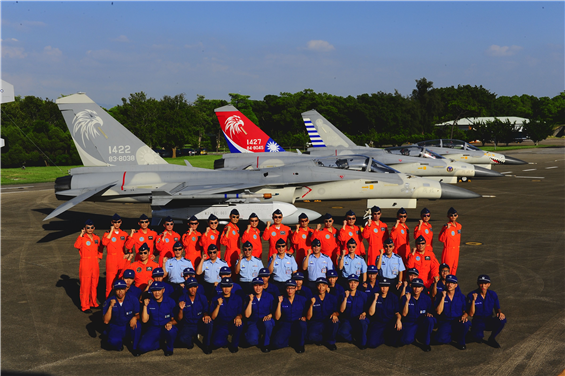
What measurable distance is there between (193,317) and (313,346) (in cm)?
192

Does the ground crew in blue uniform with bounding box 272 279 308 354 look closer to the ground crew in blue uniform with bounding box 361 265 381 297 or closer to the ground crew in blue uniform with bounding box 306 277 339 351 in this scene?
the ground crew in blue uniform with bounding box 306 277 339 351

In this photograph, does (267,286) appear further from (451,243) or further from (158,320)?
(451,243)

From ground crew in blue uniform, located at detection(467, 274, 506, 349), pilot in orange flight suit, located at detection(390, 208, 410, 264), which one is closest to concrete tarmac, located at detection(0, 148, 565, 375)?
ground crew in blue uniform, located at detection(467, 274, 506, 349)

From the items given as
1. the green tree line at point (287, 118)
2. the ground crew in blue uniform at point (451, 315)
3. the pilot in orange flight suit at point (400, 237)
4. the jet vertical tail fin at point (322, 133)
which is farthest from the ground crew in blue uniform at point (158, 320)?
the green tree line at point (287, 118)

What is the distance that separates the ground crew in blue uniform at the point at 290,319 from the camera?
6488 millimetres

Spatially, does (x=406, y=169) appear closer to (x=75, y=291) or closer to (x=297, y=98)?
(x=75, y=291)

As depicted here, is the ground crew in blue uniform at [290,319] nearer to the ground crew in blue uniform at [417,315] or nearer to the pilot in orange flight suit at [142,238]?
the ground crew in blue uniform at [417,315]

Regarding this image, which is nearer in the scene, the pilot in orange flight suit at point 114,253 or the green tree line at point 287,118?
the pilot in orange flight suit at point 114,253

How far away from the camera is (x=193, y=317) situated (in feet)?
21.4

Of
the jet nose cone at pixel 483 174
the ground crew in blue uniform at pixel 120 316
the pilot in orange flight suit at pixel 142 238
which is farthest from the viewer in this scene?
the jet nose cone at pixel 483 174

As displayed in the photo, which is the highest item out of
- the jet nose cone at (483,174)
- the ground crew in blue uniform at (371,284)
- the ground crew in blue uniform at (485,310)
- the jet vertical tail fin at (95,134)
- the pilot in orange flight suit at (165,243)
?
the jet vertical tail fin at (95,134)

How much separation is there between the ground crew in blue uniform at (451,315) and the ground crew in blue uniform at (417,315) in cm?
14

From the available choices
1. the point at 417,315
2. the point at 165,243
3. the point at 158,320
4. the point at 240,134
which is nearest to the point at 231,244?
the point at 165,243

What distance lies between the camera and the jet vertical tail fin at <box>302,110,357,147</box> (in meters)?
27.4
